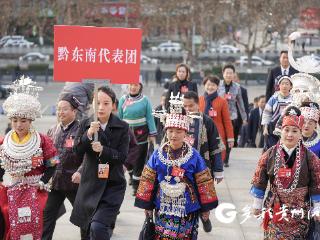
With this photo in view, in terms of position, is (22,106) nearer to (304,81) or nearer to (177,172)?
(177,172)

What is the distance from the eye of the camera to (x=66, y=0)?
44.3 metres

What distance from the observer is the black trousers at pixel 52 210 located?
7.28 metres

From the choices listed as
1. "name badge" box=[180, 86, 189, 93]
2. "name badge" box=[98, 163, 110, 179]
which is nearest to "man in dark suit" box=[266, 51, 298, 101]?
"name badge" box=[180, 86, 189, 93]

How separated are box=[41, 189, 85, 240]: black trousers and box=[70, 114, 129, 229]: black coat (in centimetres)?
38

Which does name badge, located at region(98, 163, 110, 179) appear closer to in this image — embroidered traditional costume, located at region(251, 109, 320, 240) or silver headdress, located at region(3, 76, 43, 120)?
silver headdress, located at region(3, 76, 43, 120)

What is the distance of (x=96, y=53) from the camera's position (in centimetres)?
690

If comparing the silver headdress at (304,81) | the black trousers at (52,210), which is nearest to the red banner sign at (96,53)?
the black trousers at (52,210)

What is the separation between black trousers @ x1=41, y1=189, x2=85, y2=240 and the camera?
23.9 feet

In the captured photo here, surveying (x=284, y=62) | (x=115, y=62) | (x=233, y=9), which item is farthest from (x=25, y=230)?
(x=233, y=9)

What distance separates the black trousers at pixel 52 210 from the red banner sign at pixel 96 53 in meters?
1.23

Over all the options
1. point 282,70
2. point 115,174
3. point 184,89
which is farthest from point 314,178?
point 282,70

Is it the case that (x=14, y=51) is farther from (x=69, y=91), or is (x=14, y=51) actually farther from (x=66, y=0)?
(x=69, y=91)

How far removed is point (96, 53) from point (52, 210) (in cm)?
165

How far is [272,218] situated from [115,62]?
2.04 meters
